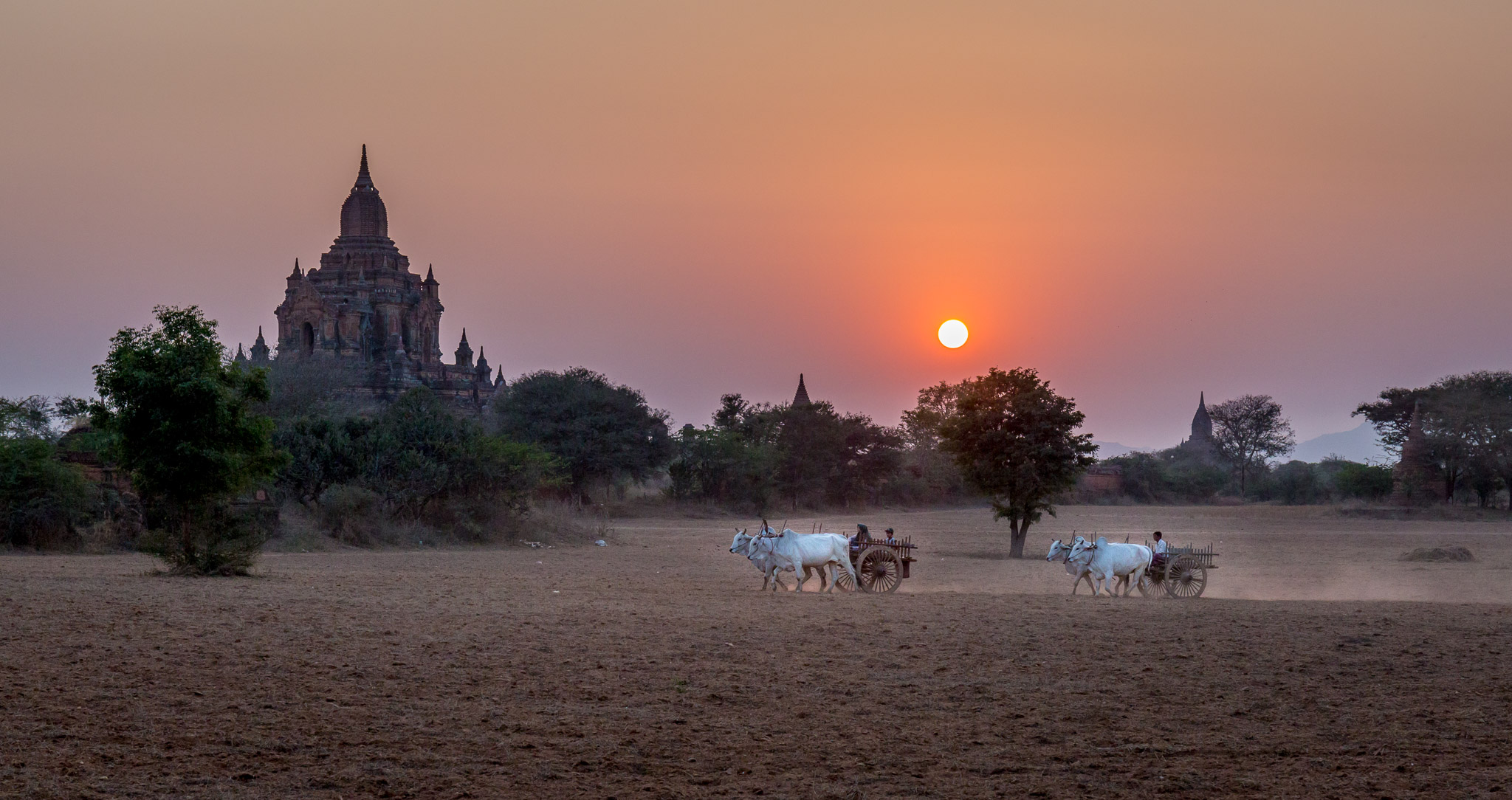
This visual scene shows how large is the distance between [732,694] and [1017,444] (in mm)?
20796

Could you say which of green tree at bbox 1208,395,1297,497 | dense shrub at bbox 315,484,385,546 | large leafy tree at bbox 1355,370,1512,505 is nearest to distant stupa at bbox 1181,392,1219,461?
green tree at bbox 1208,395,1297,497

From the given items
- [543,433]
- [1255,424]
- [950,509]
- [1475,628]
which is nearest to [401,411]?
[543,433]

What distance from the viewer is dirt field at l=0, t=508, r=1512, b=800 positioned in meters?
7.88

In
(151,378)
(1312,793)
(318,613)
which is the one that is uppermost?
(151,378)

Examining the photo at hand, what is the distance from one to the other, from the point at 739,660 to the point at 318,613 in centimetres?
519

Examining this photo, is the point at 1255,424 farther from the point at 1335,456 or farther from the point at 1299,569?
the point at 1299,569

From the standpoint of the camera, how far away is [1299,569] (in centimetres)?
2603

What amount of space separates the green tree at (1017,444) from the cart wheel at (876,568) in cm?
1152

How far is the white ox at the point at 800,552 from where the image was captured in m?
18.1

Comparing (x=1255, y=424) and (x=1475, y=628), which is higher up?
(x=1255, y=424)

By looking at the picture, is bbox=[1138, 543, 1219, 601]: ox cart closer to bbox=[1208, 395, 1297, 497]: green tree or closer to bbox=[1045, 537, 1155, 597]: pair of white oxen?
bbox=[1045, 537, 1155, 597]: pair of white oxen

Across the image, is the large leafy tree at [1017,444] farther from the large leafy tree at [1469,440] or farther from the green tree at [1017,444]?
the large leafy tree at [1469,440]

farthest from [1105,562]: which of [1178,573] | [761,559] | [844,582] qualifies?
[761,559]

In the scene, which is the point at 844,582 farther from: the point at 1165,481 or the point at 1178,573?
the point at 1165,481
